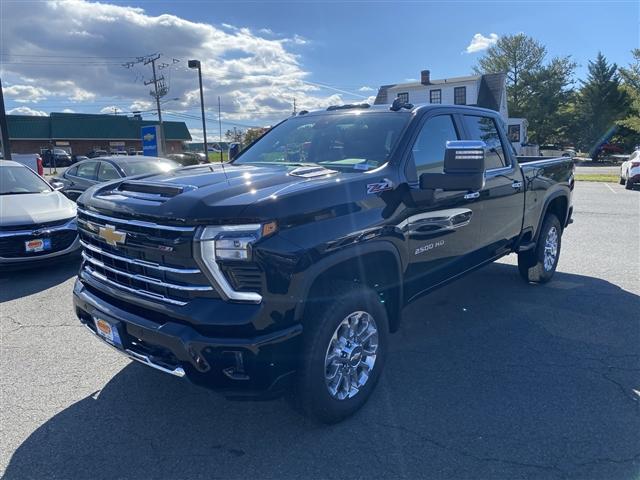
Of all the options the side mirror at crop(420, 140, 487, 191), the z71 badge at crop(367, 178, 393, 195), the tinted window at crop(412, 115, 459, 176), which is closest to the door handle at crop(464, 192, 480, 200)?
the tinted window at crop(412, 115, 459, 176)

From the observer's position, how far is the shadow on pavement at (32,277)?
19.7 feet

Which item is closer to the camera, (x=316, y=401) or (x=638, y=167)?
(x=316, y=401)

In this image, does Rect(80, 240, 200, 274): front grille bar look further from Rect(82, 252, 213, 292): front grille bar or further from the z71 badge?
the z71 badge

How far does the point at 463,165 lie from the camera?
3168 mm

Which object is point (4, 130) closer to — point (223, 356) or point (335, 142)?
point (335, 142)

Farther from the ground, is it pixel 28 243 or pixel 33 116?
pixel 33 116

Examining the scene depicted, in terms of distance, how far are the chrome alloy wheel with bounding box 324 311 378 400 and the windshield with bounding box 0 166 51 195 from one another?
21.5 feet

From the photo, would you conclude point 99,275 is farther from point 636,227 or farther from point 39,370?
point 636,227

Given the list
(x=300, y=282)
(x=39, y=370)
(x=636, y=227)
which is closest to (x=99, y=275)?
(x=39, y=370)

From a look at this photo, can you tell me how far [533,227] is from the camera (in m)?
5.54

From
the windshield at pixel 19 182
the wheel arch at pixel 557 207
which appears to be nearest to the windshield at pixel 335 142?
the wheel arch at pixel 557 207

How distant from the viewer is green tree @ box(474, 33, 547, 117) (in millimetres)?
52688

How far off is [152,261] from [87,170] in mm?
8680

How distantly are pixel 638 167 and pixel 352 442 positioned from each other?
18.6 meters
